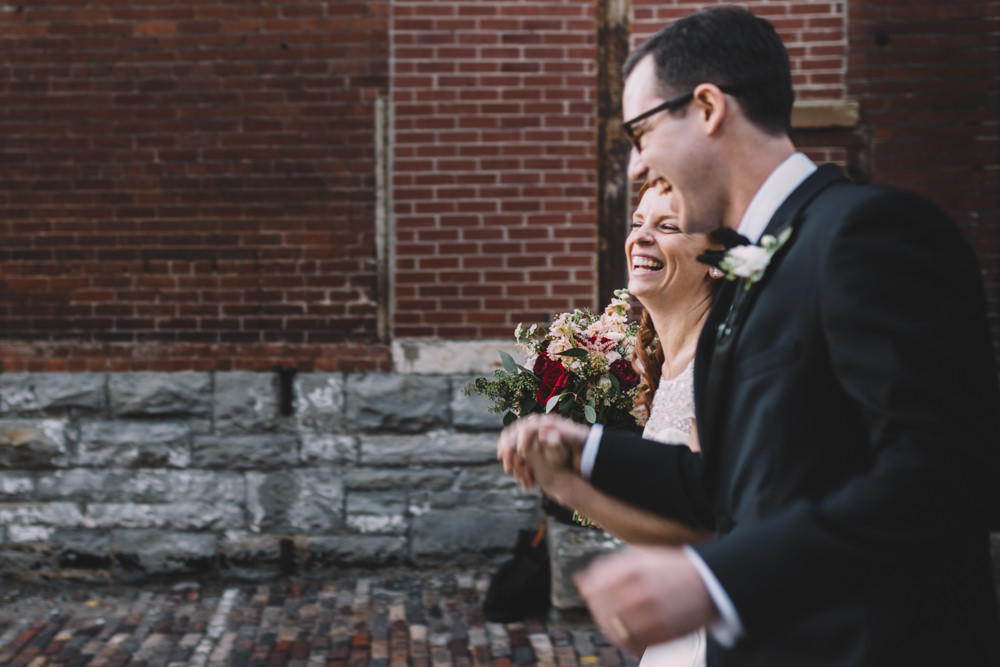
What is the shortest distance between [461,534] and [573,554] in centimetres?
107

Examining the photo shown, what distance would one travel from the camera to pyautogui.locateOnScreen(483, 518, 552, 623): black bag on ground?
4934 millimetres

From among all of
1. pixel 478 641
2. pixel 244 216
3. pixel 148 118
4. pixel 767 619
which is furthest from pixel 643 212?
pixel 148 118


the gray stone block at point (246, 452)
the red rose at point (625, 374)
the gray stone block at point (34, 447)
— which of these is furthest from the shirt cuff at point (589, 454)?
the gray stone block at point (34, 447)

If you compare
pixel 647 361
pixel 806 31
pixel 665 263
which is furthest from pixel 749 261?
pixel 806 31

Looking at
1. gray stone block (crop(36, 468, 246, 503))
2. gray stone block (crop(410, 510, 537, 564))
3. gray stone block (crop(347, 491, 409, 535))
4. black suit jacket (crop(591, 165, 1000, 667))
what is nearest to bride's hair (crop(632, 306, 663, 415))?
black suit jacket (crop(591, 165, 1000, 667))

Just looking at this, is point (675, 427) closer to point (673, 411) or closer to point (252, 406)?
point (673, 411)

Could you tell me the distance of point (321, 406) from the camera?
18.4ft

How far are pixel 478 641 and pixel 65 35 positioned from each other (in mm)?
4887

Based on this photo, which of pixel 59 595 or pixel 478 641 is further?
pixel 59 595

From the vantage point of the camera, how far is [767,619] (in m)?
1.06

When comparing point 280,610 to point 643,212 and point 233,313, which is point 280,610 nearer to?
point 233,313

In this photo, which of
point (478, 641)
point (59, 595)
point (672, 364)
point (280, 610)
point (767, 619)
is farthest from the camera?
point (59, 595)

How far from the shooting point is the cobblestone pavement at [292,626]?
14.7 feet

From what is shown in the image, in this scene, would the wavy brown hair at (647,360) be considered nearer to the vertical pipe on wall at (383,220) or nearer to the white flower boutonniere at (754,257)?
the white flower boutonniere at (754,257)
